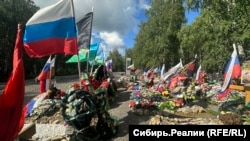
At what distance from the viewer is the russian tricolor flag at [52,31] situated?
29.5 ft

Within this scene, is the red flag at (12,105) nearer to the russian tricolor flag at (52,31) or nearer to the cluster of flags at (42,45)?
the cluster of flags at (42,45)

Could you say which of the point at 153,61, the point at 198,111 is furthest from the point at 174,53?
the point at 198,111

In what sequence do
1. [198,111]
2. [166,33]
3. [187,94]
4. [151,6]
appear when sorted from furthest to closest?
[151,6], [166,33], [187,94], [198,111]

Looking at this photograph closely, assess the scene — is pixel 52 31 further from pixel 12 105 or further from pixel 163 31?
pixel 163 31

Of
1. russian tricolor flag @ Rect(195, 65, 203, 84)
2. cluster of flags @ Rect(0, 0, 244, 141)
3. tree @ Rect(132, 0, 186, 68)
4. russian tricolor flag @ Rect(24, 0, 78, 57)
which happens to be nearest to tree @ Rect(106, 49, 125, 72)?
→ tree @ Rect(132, 0, 186, 68)

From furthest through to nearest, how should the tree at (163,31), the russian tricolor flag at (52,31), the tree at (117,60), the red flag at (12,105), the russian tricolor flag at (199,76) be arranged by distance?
1. the tree at (117,60)
2. the tree at (163,31)
3. the russian tricolor flag at (199,76)
4. the russian tricolor flag at (52,31)
5. the red flag at (12,105)

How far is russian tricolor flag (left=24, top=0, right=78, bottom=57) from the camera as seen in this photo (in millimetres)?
9000

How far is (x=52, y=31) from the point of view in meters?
9.27

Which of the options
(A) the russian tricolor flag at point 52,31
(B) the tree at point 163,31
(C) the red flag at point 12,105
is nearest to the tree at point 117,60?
(B) the tree at point 163,31

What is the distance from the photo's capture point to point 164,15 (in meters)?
50.3

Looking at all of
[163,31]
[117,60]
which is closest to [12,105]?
[163,31]

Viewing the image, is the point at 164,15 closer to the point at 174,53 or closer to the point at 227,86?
the point at 174,53

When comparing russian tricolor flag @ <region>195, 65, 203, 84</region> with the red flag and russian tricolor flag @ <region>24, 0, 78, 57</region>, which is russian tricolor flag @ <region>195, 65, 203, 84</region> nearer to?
russian tricolor flag @ <region>24, 0, 78, 57</region>

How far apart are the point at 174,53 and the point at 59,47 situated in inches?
1688
